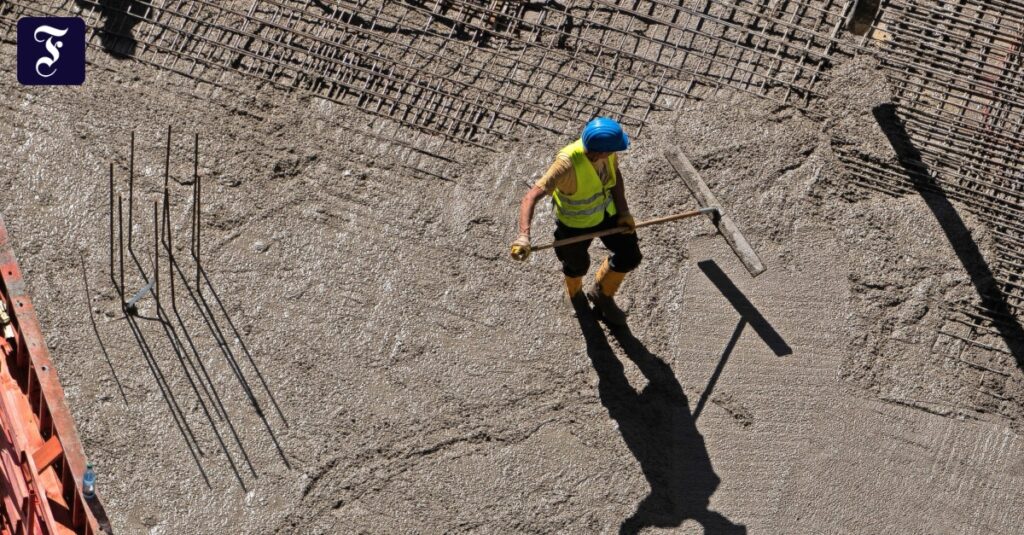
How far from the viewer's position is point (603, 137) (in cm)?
570

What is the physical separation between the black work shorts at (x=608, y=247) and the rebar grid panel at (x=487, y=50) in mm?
1174

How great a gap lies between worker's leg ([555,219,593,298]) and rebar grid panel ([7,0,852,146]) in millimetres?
1179

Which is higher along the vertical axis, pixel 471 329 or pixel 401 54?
pixel 401 54

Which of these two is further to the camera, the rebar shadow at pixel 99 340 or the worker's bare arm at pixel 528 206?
the rebar shadow at pixel 99 340

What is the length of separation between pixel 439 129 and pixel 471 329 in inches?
59.4

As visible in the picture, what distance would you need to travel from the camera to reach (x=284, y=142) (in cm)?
721

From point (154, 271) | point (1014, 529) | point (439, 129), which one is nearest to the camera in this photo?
point (1014, 529)

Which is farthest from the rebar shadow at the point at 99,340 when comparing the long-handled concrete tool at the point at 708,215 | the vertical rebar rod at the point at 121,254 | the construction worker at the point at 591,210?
the long-handled concrete tool at the point at 708,215

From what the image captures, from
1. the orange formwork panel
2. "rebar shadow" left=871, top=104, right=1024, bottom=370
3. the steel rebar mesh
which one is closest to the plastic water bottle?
the orange formwork panel

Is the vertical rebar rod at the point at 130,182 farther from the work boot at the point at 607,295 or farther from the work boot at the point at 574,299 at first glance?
the work boot at the point at 607,295

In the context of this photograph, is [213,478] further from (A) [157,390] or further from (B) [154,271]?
(B) [154,271]

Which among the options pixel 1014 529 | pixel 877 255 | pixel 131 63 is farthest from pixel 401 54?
pixel 1014 529

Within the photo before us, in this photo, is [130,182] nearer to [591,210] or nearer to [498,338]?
[498,338]

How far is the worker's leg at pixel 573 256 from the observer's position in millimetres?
6355
